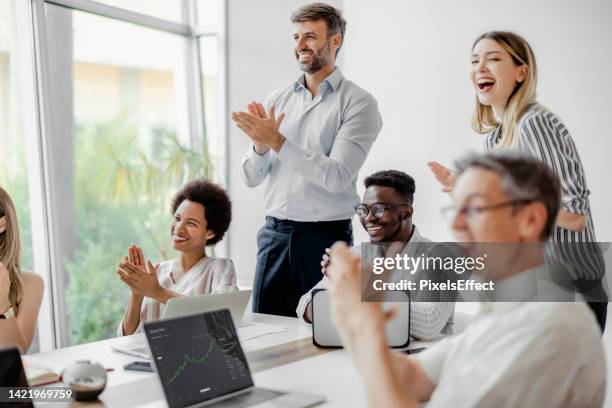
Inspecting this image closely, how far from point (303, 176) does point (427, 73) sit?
6.47ft

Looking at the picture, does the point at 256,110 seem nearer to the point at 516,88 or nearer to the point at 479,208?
the point at 516,88

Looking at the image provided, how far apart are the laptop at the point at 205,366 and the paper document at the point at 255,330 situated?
65cm

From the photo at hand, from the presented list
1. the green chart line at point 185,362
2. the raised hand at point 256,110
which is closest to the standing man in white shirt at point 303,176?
the raised hand at point 256,110

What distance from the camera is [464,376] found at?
4.81 feet

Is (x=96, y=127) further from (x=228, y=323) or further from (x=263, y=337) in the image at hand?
(x=228, y=323)

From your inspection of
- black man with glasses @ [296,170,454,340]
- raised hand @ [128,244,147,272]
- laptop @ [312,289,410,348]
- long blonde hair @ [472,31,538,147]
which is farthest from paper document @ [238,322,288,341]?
long blonde hair @ [472,31,538,147]

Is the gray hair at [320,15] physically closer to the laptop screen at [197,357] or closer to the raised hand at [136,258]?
the raised hand at [136,258]

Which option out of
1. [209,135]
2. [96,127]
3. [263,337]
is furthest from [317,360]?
[209,135]

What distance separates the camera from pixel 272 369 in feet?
7.61

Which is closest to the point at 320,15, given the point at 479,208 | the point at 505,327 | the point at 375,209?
the point at 375,209

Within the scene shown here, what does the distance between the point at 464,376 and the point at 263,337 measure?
141 centimetres

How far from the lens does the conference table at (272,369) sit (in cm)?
200

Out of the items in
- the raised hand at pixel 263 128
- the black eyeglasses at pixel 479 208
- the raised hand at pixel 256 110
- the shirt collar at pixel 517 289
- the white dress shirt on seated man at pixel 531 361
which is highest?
the raised hand at pixel 256 110

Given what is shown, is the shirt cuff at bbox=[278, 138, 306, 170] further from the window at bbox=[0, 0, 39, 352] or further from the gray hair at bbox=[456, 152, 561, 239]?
the window at bbox=[0, 0, 39, 352]
